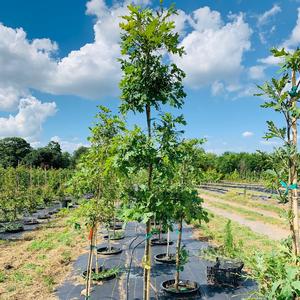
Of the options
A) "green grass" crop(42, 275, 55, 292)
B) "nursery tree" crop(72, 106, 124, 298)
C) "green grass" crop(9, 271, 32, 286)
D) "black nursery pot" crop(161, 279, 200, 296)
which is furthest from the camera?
"green grass" crop(9, 271, 32, 286)

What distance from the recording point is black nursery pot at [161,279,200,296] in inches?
287

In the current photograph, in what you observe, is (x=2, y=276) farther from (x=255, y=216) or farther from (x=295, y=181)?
(x=255, y=216)

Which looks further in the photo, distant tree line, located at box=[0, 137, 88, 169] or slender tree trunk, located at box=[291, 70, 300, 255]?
distant tree line, located at box=[0, 137, 88, 169]

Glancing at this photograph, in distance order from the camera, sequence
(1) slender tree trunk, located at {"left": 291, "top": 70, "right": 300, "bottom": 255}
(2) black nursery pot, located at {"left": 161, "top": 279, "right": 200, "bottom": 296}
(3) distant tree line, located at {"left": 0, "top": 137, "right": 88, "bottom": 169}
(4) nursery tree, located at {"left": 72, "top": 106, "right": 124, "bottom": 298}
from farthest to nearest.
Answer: (3) distant tree line, located at {"left": 0, "top": 137, "right": 88, "bottom": 169}
(2) black nursery pot, located at {"left": 161, "top": 279, "right": 200, "bottom": 296}
(4) nursery tree, located at {"left": 72, "top": 106, "right": 124, "bottom": 298}
(1) slender tree trunk, located at {"left": 291, "top": 70, "right": 300, "bottom": 255}

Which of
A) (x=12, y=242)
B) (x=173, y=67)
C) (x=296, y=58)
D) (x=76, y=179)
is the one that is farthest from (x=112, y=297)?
(x=12, y=242)

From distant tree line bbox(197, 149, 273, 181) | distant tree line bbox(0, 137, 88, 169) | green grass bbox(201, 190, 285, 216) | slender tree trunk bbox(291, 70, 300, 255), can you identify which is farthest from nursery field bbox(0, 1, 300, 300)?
distant tree line bbox(0, 137, 88, 169)

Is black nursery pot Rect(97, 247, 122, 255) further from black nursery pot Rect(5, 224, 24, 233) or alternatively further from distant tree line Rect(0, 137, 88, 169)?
distant tree line Rect(0, 137, 88, 169)

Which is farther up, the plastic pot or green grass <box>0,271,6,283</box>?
the plastic pot

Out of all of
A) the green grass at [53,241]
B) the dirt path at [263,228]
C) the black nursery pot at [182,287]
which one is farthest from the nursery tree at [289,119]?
the dirt path at [263,228]

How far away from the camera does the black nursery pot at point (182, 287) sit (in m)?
7.29

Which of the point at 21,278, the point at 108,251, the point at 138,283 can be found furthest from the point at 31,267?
the point at 138,283

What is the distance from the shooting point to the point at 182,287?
7844mm

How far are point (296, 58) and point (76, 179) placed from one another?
4742mm

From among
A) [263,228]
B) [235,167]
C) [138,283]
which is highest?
[235,167]
